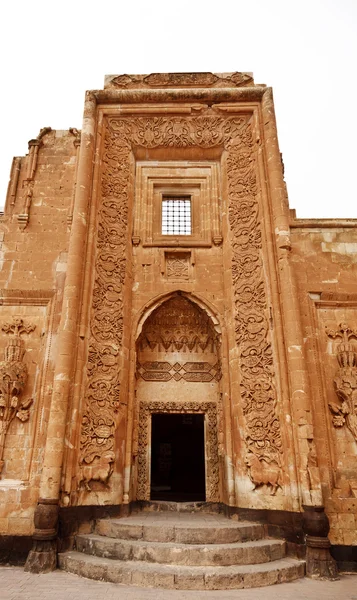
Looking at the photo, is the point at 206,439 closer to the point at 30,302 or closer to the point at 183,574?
the point at 183,574

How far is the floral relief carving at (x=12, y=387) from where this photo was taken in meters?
8.39

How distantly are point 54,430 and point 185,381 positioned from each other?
11.9 feet

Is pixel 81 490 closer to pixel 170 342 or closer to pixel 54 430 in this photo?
pixel 54 430

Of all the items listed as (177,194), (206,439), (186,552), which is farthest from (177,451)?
(177,194)

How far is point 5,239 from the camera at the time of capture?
396 inches

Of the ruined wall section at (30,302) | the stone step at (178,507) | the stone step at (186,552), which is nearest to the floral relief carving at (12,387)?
the ruined wall section at (30,302)

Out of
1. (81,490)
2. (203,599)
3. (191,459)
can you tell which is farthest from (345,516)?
(191,459)

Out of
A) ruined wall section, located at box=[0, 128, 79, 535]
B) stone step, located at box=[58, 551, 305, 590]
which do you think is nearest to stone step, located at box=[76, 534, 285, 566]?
stone step, located at box=[58, 551, 305, 590]

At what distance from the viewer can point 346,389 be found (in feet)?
27.7

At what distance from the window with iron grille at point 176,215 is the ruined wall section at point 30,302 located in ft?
8.60

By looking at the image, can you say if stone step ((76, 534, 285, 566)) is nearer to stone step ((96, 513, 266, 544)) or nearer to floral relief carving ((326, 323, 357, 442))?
Result: stone step ((96, 513, 266, 544))

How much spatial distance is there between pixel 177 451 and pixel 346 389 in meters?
8.77

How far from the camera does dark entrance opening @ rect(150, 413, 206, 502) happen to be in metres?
14.8

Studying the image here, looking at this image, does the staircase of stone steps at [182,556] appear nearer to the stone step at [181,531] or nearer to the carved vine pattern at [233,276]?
the stone step at [181,531]
